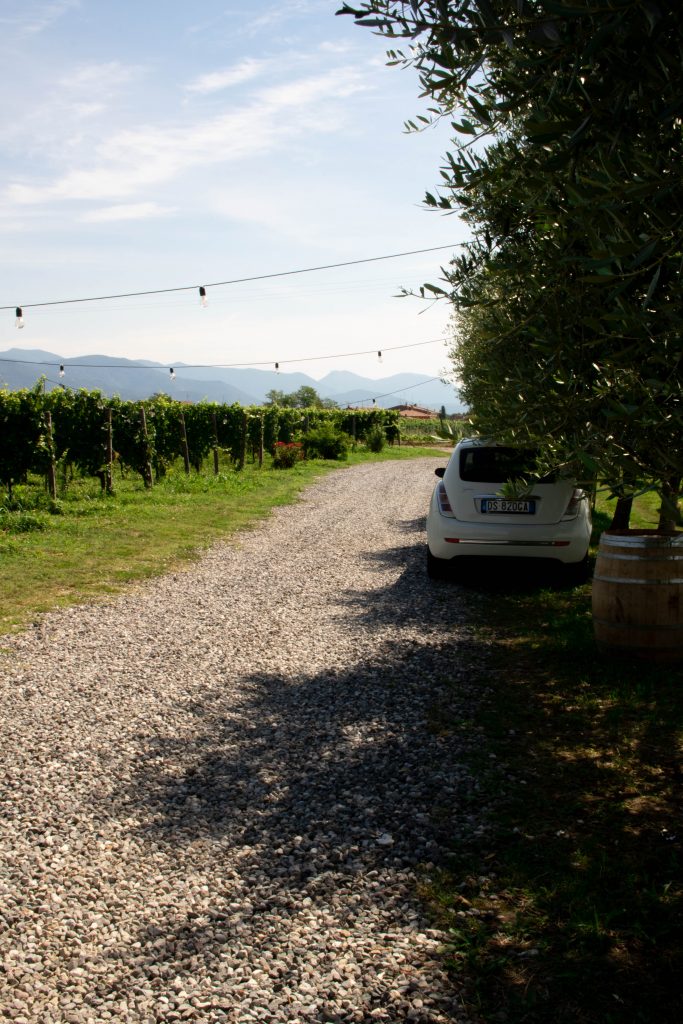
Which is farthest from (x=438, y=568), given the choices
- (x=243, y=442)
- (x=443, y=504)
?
(x=243, y=442)

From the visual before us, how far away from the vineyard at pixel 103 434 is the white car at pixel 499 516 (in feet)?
31.3

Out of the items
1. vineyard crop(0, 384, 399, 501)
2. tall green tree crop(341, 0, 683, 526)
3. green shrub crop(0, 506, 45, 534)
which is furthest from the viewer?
vineyard crop(0, 384, 399, 501)

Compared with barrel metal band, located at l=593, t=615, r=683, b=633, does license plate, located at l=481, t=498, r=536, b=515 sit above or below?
above

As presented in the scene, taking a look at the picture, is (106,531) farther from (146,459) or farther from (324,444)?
(324,444)

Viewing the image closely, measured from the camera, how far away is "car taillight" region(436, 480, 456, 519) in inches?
384

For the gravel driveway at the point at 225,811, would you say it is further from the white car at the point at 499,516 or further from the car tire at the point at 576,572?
the car tire at the point at 576,572

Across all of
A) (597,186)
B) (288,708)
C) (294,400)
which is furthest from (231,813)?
(294,400)

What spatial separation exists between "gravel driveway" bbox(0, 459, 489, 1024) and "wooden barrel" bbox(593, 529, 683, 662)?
137 cm

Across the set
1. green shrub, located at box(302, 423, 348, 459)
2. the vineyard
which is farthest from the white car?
green shrub, located at box(302, 423, 348, 459)

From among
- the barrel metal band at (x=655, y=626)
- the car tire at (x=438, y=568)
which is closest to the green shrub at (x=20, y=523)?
the car tire at (x=438, y=568)

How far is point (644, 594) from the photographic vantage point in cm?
623

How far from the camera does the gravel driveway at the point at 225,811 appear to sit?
2953 millimetres

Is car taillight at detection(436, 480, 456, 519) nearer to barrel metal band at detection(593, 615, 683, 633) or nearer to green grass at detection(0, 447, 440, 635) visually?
barrel metal band at detection(593, 615, 683, 633)

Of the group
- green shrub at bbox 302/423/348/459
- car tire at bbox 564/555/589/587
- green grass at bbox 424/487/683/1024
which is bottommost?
green grass at bbox 424/487/683/1024
